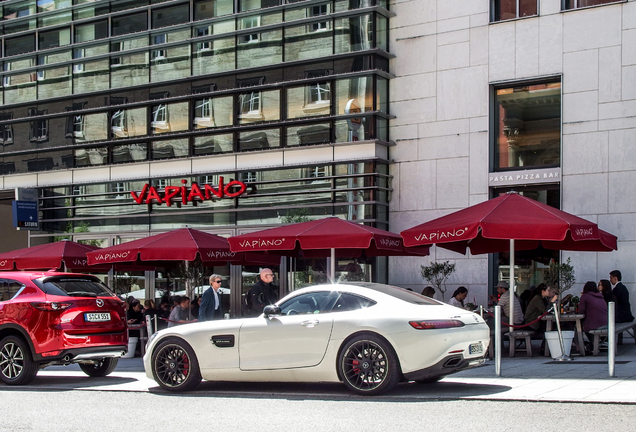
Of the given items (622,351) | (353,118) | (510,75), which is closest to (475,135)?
(510,75)

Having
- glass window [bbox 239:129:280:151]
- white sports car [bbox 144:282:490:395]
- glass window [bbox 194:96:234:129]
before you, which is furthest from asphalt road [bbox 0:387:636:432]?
glass window [bbox 194:96:234:129]

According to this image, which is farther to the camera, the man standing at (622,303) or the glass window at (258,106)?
the glass window at (258,106)

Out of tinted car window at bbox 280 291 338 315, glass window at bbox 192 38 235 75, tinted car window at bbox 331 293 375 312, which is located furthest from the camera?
glass window at bbox 192 38 235 75

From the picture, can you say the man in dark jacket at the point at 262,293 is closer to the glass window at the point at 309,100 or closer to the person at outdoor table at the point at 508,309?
the person at outdoor table at the point at 508,309

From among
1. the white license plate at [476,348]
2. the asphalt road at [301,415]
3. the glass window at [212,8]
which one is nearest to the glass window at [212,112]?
the glass window at [212,8]

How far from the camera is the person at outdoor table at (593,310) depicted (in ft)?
48.8

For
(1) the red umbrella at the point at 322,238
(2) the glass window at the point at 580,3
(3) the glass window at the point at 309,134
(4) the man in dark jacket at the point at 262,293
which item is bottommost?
(4) the man in dark jacket at the point at 262,293

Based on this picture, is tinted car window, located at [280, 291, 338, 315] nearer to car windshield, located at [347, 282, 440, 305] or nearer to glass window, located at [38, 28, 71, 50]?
car windshield, located at [347, 282, 440, 305]

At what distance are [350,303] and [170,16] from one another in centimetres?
1640

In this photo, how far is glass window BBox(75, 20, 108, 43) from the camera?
2617 cm

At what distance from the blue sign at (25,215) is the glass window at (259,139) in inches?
306

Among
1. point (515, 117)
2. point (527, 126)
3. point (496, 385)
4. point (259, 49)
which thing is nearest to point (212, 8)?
point (259, 49)

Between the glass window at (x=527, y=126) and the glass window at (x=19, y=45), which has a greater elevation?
the glass window at (x=19, y=45)

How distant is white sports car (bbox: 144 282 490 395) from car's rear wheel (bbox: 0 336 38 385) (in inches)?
91.7
